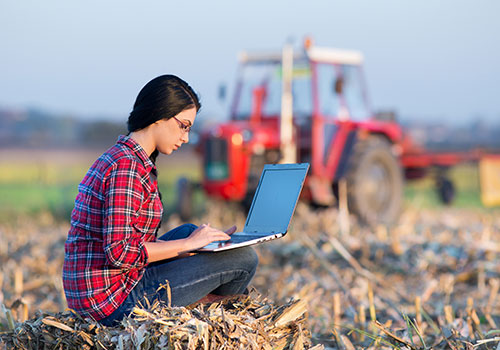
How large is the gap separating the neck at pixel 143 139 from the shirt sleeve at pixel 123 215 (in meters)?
0.15

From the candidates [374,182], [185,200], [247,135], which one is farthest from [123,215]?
[374,182]

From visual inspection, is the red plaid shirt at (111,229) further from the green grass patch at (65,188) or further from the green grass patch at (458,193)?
the green grass patch at (458,193)

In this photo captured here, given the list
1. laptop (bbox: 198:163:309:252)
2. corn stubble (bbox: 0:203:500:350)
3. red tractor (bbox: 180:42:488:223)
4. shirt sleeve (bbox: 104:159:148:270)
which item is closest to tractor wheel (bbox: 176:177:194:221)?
red tractor (bbox: 180:42:488:223)

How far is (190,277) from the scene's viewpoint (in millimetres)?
2977

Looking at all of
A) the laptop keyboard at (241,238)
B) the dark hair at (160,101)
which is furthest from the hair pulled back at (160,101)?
the laptop keyboard at (241,238)

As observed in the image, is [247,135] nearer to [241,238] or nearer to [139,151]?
[241,238]

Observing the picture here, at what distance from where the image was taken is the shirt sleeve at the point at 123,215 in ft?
9.00

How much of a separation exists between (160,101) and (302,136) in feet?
20.6

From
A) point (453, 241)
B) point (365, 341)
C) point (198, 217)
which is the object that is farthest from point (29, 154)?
point (365, 341)

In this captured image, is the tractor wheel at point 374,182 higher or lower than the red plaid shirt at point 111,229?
lower

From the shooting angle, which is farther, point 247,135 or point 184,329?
point 247,135

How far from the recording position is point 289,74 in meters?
8.98

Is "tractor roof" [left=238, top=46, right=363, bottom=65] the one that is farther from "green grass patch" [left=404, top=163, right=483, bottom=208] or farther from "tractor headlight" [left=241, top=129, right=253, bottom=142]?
"green grass patch" [left=404, top=163, right=483, bottom=208]

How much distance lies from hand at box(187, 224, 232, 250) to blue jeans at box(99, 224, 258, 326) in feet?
0.32
